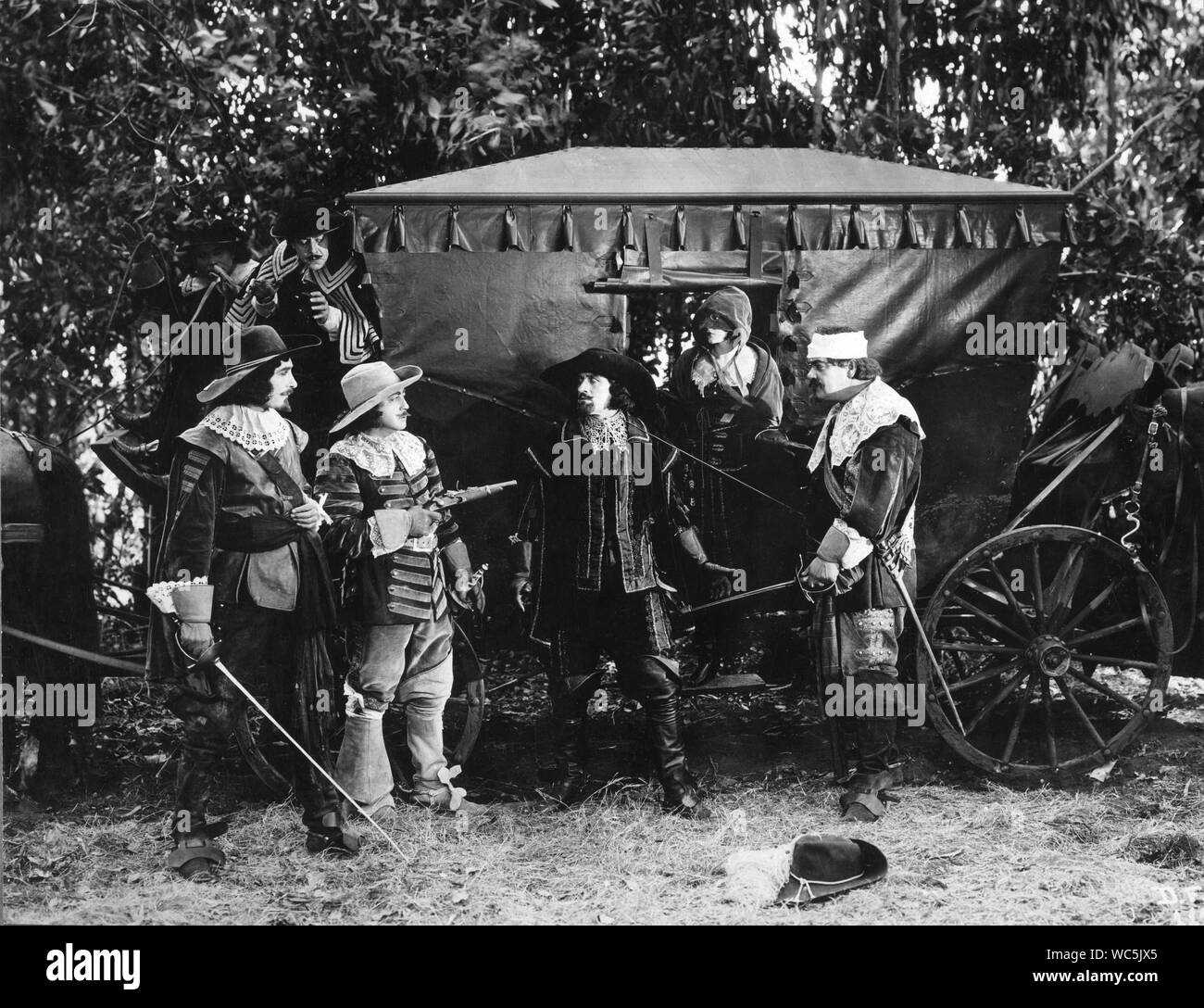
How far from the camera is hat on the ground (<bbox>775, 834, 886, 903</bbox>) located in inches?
208

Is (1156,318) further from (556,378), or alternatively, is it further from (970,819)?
(556,378)

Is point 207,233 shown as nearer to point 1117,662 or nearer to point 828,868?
point 828,868

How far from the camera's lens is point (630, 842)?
5465 mm

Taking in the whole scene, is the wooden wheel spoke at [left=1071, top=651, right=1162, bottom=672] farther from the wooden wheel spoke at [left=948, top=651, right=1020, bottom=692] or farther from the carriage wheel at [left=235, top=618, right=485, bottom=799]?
the carriage wheel at [left=235, top=618, right=485, bottom=799]

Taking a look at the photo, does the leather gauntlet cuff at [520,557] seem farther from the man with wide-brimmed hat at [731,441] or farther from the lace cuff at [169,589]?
the lace cuff at [169,589]

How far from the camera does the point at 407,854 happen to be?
543 cm

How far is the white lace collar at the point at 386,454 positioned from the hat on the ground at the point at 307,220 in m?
0.92

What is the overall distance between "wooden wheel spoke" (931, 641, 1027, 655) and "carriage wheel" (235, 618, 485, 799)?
1.97m

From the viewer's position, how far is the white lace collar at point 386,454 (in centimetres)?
552

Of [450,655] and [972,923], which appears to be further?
[450,655]

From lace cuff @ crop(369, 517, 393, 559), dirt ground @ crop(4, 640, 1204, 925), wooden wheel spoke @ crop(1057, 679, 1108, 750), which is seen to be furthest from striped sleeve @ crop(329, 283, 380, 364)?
wooden wheel spoke @ crop(1057, 679, 1108, 750)

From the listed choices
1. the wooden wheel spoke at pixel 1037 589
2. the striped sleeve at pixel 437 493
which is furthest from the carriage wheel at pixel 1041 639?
the striped sleeve at pixel 437 493
